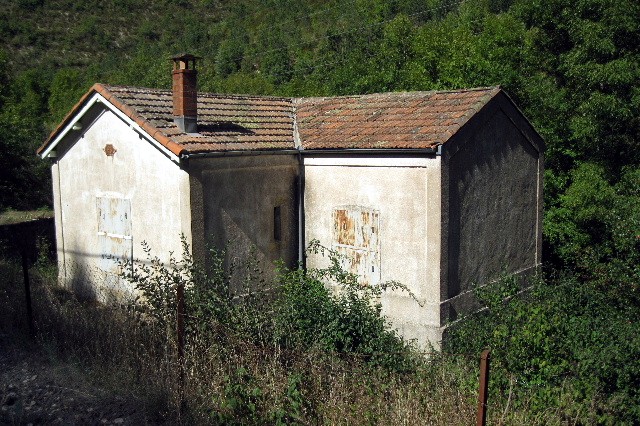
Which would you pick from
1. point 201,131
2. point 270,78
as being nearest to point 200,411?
point 201,131

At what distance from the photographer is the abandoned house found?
35.7ft

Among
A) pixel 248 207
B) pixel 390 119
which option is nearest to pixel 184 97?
pixel 248 207

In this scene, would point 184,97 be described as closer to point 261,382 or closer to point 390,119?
point 390,119

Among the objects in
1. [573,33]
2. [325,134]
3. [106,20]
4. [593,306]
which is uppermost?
[106,20]

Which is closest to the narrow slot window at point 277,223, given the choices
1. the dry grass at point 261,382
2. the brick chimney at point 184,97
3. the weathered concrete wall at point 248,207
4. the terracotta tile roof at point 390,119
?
the weathered concrete wall at point 248,207

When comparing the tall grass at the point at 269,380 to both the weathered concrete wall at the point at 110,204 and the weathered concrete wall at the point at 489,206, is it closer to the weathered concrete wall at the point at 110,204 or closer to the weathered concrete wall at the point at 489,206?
Result: the weathered concrete wall at the point at 110,204

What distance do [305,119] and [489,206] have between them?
15.5 ft

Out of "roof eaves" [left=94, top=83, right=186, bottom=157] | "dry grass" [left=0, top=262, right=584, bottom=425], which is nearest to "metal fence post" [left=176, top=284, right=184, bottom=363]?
"dry grass" [left=0, top=262, right=584, bottom=425]

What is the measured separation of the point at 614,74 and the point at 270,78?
3508 cm

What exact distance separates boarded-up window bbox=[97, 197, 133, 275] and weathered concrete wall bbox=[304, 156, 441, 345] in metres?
3.86

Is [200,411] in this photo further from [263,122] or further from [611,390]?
[263,122]

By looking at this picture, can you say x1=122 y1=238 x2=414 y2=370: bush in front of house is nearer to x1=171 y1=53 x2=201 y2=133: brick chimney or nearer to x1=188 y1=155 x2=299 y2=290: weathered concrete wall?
x1=188 y1=155 x2=299 y2=290: weathered concrete wall

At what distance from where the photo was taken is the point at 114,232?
12.3m

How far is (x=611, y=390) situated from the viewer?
7828 millimetres
